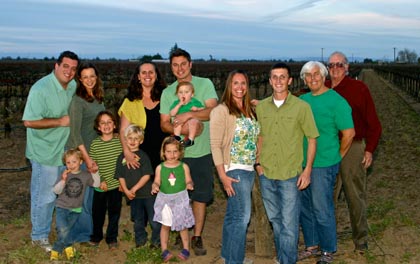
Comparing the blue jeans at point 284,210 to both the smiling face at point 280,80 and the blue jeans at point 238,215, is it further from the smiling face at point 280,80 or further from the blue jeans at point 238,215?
the smiling face at point 280,80

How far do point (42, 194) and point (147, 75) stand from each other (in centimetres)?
152

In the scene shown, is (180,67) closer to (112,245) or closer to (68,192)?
(68,192)

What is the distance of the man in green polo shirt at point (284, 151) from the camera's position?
4.03 meters

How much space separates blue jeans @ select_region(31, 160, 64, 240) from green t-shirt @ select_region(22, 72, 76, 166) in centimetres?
8

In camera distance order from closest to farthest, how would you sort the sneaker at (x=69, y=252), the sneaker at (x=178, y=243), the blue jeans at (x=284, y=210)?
1. the blue jeans at (x=284, y=210)
2. the sneaker at (x=69, y=252)
3. the sneaker at (x=178, y=243)

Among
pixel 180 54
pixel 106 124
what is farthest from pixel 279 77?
pixel 106 124

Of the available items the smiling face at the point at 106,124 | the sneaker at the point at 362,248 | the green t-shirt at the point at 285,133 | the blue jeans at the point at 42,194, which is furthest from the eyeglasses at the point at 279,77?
the blue jeans at the point at 42,194

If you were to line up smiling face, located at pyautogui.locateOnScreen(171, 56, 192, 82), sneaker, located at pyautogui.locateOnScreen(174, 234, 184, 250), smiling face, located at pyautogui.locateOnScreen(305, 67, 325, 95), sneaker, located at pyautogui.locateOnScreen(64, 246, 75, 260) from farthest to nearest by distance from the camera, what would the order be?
1. sneaker, located at pyautogui.locateOnScreen(174, 234, 184, 250)
2. sneaker, located at pyautogui.locateOnScreen(64, 246, 75, 260)
3. smiling face, located at pyautogui.locateOnScreen(171, 56, 192, 82)
4. smiling face, located at pyautogui.locateOnScreen(305, 67, 325, 95)

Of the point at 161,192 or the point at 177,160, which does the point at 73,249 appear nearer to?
the point at 161,192

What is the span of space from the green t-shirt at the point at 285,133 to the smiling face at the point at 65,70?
5.97 ft

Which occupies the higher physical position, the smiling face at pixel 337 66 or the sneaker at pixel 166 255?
the smiling face at pixel 337 66

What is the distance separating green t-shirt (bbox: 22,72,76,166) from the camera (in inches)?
180

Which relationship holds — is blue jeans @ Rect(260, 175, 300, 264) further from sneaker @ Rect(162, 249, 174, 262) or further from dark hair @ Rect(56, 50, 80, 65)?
dark hair @ Rect(56, 50, 80, 65)

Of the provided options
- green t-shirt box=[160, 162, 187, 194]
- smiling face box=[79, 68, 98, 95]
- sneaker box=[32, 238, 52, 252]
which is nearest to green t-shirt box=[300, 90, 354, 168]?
green t-shirt box=[160, 162, 187, 194]
